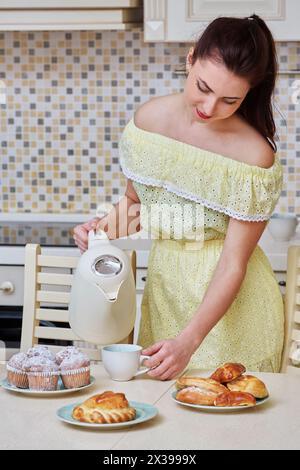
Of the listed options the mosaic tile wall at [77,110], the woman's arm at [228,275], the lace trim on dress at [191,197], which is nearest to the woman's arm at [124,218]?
the lace trim on dress at [191,197]

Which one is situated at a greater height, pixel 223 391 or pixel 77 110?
pixel 77 110

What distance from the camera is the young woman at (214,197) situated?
1612 millimetres

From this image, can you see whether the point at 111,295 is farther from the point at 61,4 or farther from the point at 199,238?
the point at 61,4

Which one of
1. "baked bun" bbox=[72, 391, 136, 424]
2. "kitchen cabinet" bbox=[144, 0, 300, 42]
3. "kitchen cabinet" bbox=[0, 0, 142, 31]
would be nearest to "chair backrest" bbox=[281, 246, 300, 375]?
"baked bun" bbox=[72, 391, 136, 424]

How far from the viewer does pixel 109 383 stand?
150 cm

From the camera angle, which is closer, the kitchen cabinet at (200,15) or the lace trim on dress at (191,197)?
the lace trim on dress at (191,197)

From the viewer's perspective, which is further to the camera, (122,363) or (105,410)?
(122,363)

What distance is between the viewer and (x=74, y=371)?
55.7 inches

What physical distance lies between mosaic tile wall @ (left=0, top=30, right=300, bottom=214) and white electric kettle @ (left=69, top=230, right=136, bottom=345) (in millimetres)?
1665

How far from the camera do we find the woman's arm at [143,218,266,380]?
154cm

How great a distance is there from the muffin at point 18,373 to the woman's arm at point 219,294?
0.23 meters

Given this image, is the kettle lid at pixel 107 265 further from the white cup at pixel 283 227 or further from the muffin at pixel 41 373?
the white cup at pixel 283 227

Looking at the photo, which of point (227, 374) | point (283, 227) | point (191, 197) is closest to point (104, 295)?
point (227, 374)

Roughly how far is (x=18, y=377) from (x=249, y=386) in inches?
14.6
